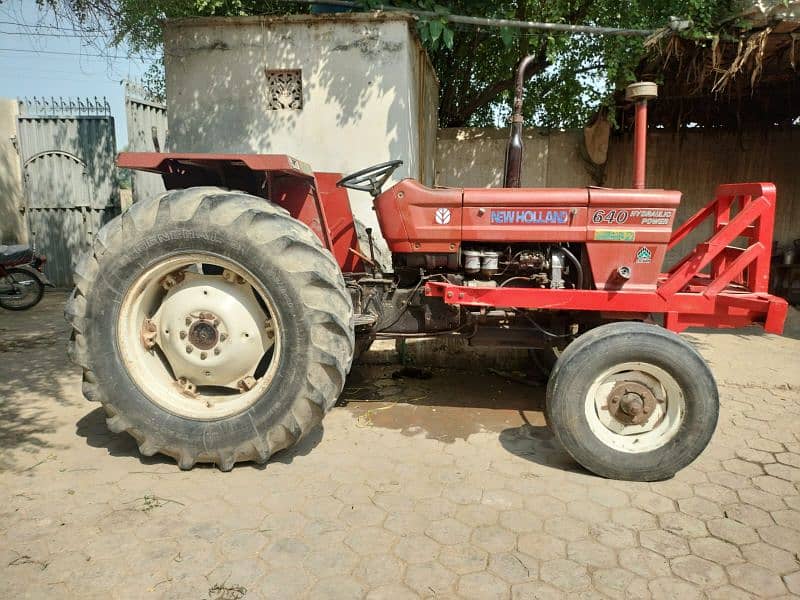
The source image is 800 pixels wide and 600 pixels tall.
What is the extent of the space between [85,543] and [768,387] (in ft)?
15.1

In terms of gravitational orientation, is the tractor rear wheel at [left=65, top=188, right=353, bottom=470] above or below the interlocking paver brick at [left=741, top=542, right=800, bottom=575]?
above

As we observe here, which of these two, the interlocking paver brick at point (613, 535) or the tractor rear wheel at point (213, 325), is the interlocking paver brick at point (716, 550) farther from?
the tractor rear wheel at point (213, 325)

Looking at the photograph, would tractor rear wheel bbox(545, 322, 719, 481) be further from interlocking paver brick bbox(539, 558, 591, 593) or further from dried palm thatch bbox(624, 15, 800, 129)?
dried palm thatch bbox(624, 15, 800, 129)

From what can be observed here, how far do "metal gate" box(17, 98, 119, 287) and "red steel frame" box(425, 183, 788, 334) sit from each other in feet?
26.8

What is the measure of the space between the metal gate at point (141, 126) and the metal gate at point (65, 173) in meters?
1.34

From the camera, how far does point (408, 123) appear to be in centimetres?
551

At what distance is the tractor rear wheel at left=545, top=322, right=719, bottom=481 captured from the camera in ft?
8.86

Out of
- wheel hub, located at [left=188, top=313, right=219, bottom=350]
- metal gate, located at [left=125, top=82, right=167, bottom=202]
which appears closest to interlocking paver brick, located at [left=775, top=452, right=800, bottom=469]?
wheel hub, located at [left=188, top=313, right=219, bottom=350]

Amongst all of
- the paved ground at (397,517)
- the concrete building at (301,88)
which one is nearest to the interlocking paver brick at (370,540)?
the paved ground at (397,517)

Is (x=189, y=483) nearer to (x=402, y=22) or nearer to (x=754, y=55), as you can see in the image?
(x=402, y=22)

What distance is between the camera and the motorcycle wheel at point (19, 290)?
750 centimetres

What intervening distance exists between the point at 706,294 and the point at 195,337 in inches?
107

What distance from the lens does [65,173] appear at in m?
9.21

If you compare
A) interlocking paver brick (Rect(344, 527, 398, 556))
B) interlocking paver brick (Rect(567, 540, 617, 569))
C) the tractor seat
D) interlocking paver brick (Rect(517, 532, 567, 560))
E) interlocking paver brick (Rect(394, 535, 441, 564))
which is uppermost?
the tractor seat
